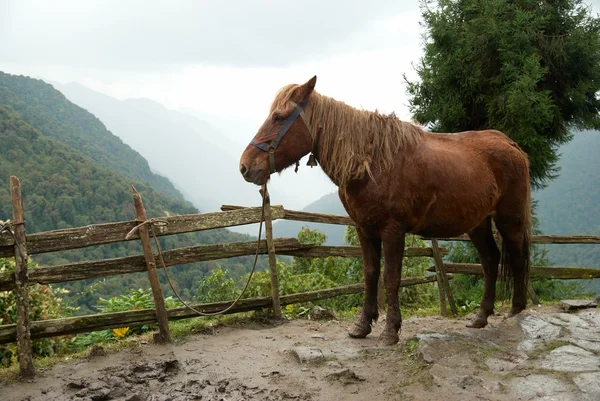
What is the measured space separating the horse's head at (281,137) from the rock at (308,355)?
155cm

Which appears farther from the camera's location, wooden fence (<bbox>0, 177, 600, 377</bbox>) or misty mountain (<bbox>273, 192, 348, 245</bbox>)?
misty mountain (<bbox>273, 192, 348, 245</bbox>)

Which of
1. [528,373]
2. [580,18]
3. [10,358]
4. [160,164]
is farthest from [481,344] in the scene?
[160,164]

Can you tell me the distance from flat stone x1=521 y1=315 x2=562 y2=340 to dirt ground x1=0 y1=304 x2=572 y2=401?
11.4 inches

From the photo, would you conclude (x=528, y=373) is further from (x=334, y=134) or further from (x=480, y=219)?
(x=334, y=134)

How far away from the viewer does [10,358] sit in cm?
487

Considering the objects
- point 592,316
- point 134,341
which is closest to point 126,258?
point 134,341

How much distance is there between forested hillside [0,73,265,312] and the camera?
86.1 feet

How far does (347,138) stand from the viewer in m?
4.25

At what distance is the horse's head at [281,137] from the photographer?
4.09 metres

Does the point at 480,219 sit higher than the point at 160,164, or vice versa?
the point at 160,164

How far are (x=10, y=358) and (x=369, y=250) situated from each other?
3874 mm

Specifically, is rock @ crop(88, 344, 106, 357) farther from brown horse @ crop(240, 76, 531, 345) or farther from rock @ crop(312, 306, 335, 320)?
rock @ crop(312, 306, 335, 320)

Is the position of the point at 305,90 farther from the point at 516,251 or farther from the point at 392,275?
the point at 516,251

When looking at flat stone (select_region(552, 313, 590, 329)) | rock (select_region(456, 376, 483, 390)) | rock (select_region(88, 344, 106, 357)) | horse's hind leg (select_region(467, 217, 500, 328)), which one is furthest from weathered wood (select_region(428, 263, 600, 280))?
rock (select_region(88, 344, 106, 357))
